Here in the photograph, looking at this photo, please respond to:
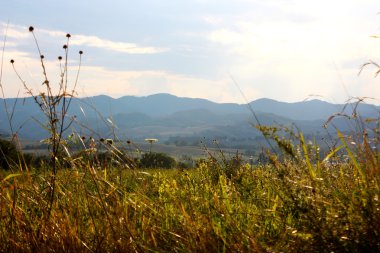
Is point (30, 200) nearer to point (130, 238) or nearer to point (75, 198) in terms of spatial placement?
point (75, 198)

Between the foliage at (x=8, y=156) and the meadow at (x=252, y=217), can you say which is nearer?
the meadow at (x=252, y=217)

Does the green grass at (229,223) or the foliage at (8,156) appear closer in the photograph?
the green grass at (229,223)

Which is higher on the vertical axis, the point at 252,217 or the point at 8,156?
the point at 8,156

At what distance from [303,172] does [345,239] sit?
2.22 ft

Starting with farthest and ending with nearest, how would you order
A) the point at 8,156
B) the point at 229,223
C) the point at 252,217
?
the point at 8,156
the point at 252,217
the point at 229,223

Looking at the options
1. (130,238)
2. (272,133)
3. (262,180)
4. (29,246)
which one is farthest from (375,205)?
(29,246)

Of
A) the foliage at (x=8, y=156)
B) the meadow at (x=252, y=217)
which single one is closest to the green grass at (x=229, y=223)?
the meadow at (x=252, y=217)

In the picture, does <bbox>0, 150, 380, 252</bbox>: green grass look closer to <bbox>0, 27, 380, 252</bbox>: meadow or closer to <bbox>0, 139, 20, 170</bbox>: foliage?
<bbox>0, 27, 380, 252</bbox>: meadow

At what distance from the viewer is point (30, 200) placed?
5004 millimetres

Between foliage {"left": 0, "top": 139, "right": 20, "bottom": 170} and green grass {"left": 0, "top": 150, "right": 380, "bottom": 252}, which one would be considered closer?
green grass {"left": 0, "top": 150, "right": 380, "bottom": 252}

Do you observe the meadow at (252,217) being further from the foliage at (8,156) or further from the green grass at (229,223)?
the foliage at (8,156)

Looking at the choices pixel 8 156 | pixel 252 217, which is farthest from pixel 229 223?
pixel 8 156

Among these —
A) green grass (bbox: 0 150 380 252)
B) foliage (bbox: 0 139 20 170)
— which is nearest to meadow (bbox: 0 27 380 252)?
green grass (bbox: 0 150 380 252)

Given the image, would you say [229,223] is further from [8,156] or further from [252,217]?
[8,156]
